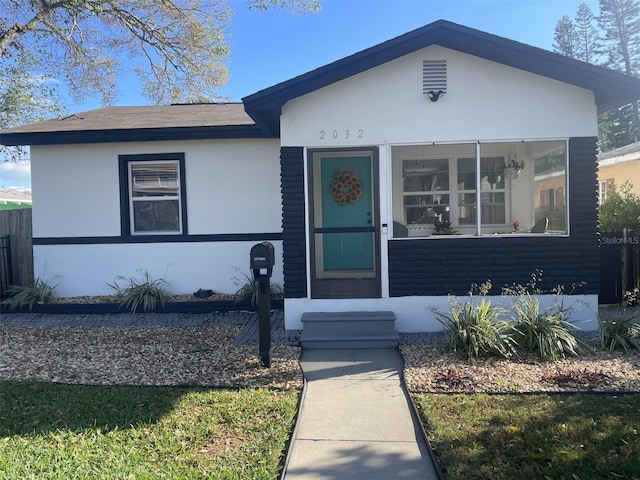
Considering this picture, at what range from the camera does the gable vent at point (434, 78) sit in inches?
273

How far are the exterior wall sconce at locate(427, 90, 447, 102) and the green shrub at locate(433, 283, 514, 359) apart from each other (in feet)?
9.40

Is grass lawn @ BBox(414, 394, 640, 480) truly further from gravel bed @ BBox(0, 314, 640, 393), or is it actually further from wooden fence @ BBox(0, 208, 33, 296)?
wooden fence @ BBox(0, 208, 33, 296)

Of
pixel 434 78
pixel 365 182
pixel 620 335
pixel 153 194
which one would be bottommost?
pixel 620 335

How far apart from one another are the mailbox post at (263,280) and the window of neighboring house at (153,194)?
4.12m

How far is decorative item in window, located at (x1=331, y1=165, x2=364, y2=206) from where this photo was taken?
898cm

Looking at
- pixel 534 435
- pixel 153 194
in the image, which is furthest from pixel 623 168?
pixel 534 435

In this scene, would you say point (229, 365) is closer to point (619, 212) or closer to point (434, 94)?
point (434, 94)

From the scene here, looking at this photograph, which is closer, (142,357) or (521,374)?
(521,374)

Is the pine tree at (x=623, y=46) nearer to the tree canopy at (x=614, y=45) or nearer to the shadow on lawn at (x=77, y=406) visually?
the tree canopy at (x=614, y=45)

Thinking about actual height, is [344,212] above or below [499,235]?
above

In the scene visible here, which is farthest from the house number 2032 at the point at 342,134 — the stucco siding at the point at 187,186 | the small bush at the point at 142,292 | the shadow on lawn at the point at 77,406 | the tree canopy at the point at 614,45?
the tree canopy at the point at 614,45

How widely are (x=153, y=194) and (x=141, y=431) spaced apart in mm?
5997

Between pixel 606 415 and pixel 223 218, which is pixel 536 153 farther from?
pixel 223 218

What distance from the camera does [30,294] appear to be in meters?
8.94
